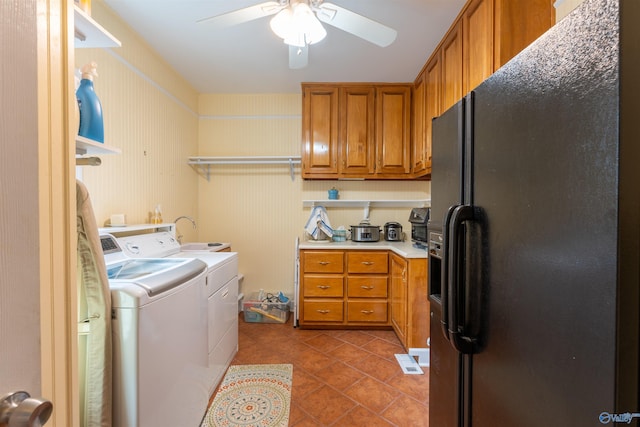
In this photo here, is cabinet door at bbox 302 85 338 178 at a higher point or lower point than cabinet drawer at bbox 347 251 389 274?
higher

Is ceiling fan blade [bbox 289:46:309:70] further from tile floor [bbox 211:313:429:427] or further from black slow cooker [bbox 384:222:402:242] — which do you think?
tile floor [bbox 211:313:429:427]

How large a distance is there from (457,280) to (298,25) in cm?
146

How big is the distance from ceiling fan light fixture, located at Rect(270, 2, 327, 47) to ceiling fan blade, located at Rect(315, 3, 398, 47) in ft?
0.30

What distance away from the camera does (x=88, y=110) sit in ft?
3.47

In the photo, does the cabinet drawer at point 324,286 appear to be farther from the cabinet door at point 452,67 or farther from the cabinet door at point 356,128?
the cabinet door at point 452,67

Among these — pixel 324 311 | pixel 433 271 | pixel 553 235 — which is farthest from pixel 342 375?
pixel 553 235

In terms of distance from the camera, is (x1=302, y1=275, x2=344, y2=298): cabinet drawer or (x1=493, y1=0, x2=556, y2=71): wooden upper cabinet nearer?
(x1=493, y1=0, x2=556, y2=71): wooden upper cabinet

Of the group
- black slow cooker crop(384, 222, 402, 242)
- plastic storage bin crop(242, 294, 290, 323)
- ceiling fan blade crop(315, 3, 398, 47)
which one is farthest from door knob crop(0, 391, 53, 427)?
black slow cooker crop(384, 222, 402, 242)

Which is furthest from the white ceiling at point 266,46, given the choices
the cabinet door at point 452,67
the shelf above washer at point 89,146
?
the shelf above washer at point 89,146

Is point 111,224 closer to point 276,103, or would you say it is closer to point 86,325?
point 86,325

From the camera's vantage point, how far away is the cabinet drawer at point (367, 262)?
8.55 feet

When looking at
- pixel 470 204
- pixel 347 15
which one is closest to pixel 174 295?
pixel 470 204

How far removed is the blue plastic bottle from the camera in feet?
3.44

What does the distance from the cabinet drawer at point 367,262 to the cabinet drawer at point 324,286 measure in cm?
19
